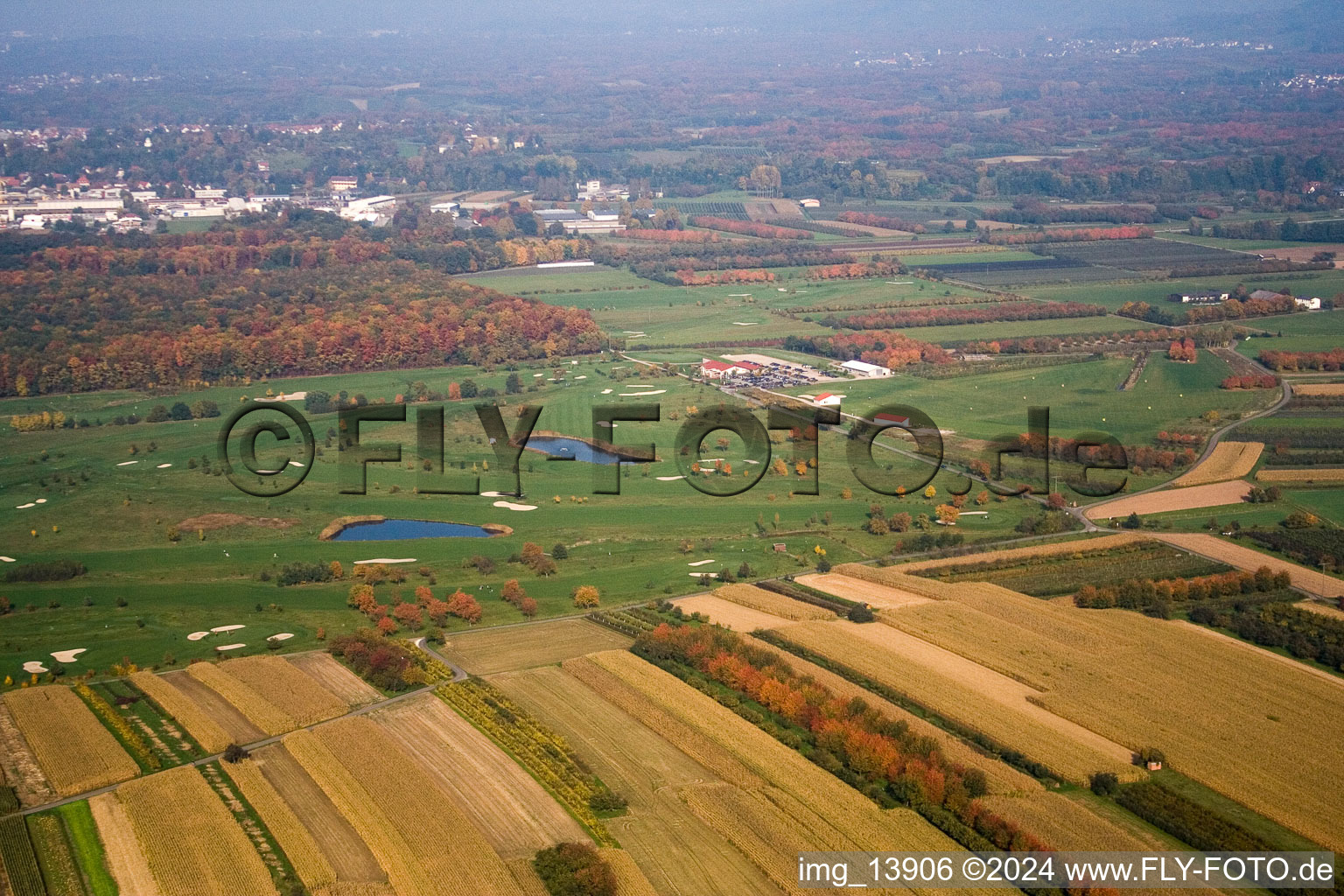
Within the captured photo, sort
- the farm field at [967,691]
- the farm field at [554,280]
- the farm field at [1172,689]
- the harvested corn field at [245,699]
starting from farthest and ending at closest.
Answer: the farm field at [554,280] → the harvested corn field at [245,699] → the farm field at [967,691] → the farm field at [1172,689]

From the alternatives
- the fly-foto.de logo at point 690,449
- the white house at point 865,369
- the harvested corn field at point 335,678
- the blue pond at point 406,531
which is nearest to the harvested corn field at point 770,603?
the fly-foto.de logo at point 690,449

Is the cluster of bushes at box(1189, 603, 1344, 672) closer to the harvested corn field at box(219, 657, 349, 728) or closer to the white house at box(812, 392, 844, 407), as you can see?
the harvested corn field at box(219, 657, 349, 728)

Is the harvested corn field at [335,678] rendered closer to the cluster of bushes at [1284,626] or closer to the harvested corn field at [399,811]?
the harvested corn field at [399,811]

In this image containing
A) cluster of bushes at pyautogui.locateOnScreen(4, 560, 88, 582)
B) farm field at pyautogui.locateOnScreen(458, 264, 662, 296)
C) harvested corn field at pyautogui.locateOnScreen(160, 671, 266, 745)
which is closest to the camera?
harvested corn field at pyautogui.locateOnScreen(160, 671, 266, 745)

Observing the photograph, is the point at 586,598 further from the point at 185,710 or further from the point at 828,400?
the point at 828,400

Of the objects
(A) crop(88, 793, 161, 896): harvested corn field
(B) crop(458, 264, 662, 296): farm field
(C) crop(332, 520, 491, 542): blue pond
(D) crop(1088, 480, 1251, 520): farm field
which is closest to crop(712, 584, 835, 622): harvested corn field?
(C) crop(332, 520, 491, 542): blue pond

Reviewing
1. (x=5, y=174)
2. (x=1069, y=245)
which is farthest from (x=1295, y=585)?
(x=5, y=174)
